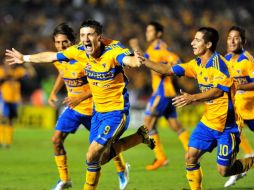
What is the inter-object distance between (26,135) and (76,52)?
42.1 ft

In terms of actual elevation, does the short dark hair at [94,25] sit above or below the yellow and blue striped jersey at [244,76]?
above

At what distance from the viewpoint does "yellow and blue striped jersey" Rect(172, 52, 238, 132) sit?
7898mm

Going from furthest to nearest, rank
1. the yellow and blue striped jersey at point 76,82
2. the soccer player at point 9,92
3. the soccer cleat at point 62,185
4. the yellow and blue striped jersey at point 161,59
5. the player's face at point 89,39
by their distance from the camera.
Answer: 1. the soccer player at point 9,92
2. the yellow and blue striped jersey at point 161,59
3. the yellow and blue striped jersey at point 76,82
4. the soccer cleat at point 62,185
5. the player's face at point 89,39

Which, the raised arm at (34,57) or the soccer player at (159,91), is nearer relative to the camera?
the raised arm at (34,57)

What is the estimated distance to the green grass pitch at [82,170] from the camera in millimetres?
9898

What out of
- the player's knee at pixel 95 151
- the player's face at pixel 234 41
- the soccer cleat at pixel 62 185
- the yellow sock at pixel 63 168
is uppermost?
the player's face at pixel 234 41

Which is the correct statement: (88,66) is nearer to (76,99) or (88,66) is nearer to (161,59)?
(76,99)

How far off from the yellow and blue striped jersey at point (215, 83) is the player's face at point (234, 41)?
178 centimetres

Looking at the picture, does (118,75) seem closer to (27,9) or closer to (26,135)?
(26,135)

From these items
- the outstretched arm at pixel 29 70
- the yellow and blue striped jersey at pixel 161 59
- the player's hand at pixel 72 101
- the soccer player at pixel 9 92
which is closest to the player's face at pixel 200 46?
the player's hand at pixel 72 101

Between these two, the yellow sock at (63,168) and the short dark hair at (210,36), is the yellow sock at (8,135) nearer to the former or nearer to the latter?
the yellow sock at (63,168)

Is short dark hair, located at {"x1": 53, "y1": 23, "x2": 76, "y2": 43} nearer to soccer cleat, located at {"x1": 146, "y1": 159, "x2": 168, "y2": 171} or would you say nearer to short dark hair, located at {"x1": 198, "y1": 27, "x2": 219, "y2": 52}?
short dark hair, located at {"x1": 198, "y1": 27, "x2": 219, "y2": 52}

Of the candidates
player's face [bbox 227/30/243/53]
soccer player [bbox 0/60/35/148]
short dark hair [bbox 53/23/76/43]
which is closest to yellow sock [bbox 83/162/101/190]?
short dark hair [bbox 53/23/76/43]

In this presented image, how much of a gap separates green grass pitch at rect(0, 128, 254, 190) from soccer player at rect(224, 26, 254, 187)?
974 mm
